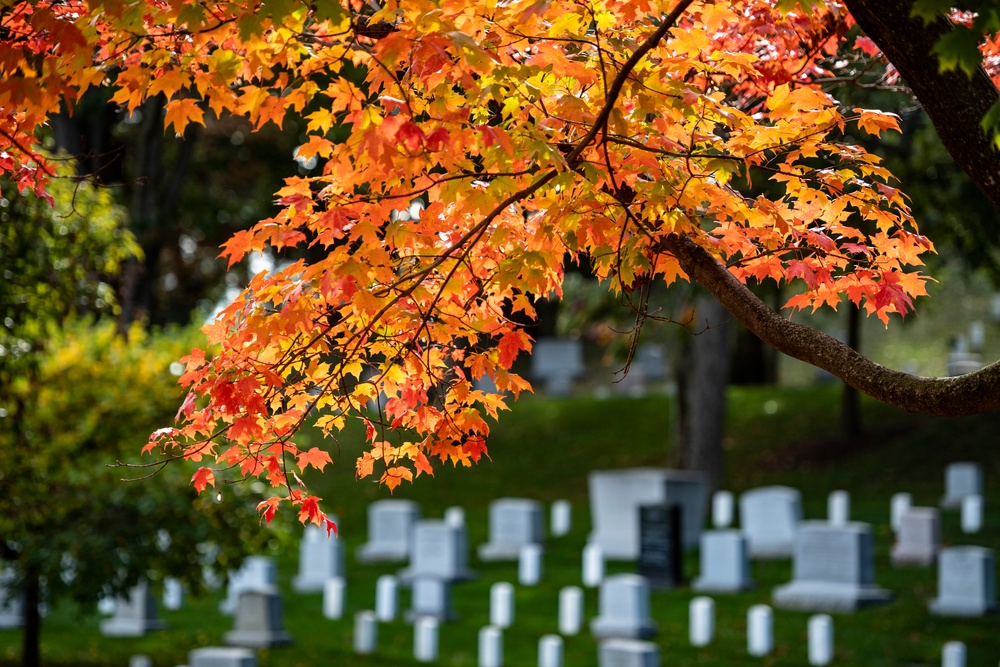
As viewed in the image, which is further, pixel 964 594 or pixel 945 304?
pixel 945 304

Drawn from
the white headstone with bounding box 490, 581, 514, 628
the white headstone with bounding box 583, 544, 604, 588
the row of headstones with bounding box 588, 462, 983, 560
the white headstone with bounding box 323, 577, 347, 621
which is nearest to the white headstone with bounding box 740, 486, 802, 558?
the row of headstones with bounding box 588, 462, 983, 560

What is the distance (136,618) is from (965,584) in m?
10.5

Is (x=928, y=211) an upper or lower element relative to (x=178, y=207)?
lower

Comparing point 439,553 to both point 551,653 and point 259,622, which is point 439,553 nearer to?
point 259,622

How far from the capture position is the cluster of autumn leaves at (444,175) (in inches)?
161

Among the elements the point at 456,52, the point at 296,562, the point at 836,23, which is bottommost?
the point at 296,562

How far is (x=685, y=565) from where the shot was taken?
17.3 m

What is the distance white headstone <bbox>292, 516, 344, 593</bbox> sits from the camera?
17.7m

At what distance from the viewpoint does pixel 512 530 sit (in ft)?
62.6

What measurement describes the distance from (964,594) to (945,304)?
23.1 metres

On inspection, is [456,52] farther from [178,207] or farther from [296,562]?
[178,207]

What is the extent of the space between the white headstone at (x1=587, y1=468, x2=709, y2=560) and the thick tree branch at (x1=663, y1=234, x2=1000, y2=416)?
13499mm

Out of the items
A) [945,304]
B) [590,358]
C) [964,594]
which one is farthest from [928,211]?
[590,358]

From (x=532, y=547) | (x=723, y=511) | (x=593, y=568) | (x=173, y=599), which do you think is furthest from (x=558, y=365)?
(x=173, y=599)
